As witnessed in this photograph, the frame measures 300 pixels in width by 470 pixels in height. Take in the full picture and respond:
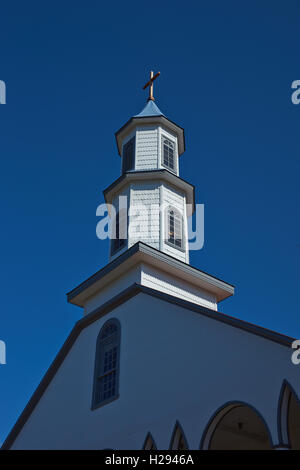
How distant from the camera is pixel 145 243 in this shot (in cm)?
1816

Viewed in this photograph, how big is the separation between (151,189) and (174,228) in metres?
1.94

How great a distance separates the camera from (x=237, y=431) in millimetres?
15312

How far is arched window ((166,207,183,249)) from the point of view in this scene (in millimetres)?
19531

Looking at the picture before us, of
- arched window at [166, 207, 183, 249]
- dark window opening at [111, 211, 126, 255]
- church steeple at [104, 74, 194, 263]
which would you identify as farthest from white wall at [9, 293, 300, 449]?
arched window at [166, 207, 183, 249]

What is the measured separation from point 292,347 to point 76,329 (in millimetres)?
9710

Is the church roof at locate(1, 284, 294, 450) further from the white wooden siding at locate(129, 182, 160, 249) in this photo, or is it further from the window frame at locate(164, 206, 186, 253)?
the window frame at locate(164, 206, 186, 253)

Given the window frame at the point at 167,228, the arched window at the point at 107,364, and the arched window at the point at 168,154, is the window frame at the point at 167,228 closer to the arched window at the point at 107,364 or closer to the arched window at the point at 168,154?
the arched window at the point at 168,154

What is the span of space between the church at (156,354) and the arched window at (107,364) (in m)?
0.04

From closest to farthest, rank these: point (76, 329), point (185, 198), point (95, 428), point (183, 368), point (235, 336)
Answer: point (235, 336) < point (183, 368) < point (95, 428) < point (76, 329) < point (185, 198)

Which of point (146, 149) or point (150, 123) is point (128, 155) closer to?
point (146, 149)

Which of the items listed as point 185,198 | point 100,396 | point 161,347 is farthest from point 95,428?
point 185,198

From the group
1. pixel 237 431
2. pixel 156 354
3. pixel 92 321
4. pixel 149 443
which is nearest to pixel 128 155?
pixel 92 321

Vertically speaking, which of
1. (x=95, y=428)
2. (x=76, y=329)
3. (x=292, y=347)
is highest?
(x=76, y=329)

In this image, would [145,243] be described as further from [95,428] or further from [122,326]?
[95,428]
